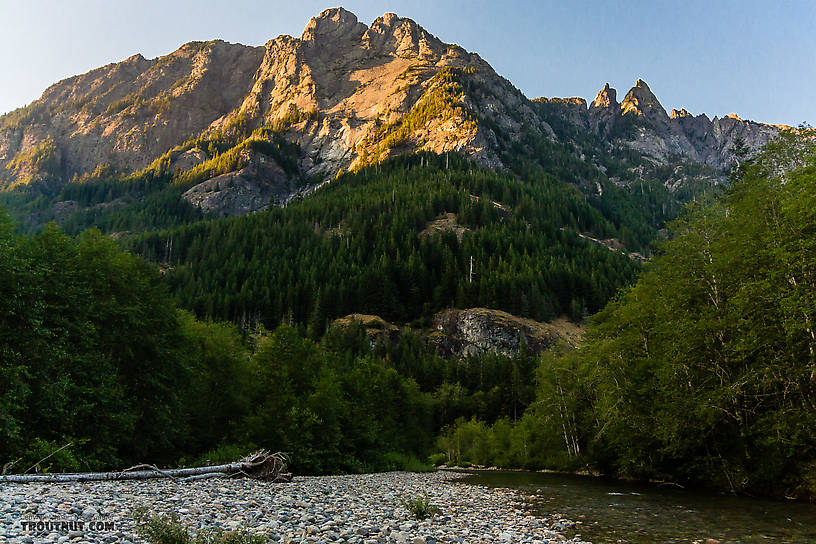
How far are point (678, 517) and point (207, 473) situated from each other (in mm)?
23373

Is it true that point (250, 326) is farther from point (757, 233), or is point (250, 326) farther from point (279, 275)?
point (757, 233)

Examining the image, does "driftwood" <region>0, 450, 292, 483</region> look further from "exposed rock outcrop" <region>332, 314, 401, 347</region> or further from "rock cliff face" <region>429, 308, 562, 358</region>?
"rock cliff face" <region>429, 308, 562, 358</region>

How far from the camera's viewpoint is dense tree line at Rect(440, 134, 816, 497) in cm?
2188

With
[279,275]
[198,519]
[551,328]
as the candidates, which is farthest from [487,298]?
[198,519]

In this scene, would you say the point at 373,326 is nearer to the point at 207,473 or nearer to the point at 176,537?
the point at 207,473

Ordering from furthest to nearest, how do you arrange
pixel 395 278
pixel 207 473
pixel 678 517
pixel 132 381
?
1. pixel 395 278
2. pixel 132 381
3. pixel 207 473
4. pixel 678 517

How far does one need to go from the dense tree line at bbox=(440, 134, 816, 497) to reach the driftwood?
23986 mm

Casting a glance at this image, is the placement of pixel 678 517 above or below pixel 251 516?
below

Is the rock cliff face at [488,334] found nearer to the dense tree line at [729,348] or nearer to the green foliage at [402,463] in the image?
the green foliage at [402,463]

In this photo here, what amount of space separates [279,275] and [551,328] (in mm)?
103280

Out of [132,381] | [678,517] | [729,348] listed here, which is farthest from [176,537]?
[729,348]

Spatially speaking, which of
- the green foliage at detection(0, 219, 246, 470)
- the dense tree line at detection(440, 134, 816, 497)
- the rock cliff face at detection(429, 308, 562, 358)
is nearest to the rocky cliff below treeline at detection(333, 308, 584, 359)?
the rock cliff face at detection(429, 308, 562, 358)

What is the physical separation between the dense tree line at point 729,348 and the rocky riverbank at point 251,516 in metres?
13.3

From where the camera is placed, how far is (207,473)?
2445 cm
